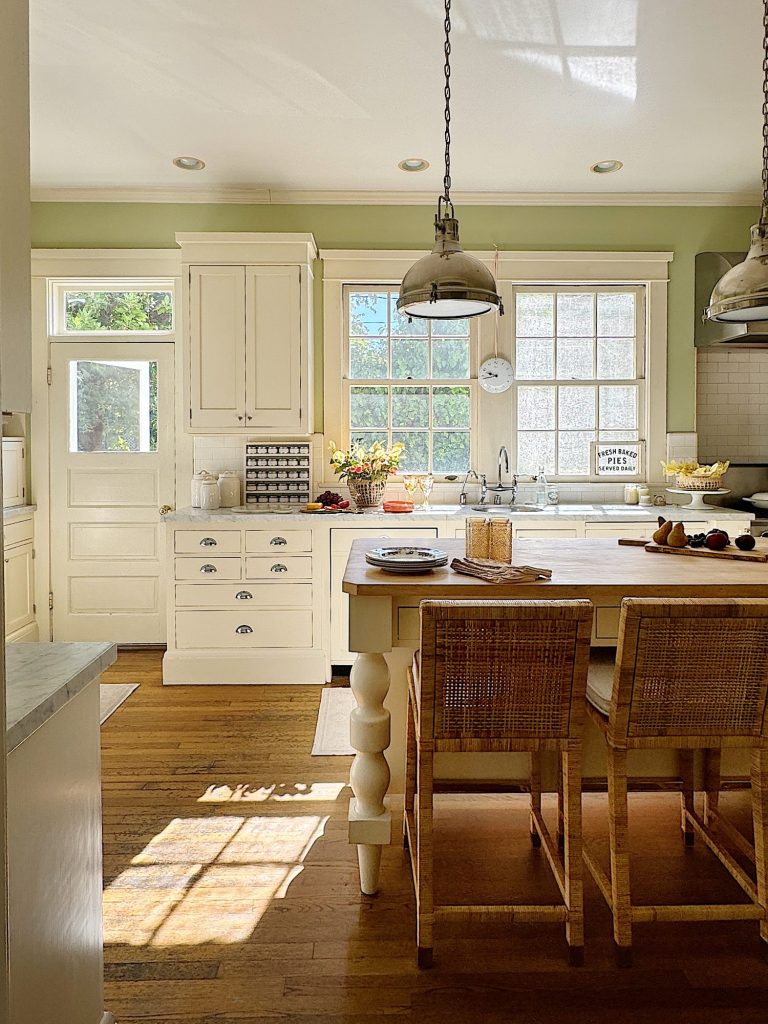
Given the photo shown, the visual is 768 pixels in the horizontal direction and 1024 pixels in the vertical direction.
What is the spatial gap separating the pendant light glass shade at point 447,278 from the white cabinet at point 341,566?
2104 millimetres

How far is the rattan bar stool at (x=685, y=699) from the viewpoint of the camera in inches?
78.2

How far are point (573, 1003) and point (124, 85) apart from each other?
411cm

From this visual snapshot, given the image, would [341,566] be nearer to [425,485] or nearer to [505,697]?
[425,485]

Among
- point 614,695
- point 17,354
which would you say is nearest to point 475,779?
point 614,695

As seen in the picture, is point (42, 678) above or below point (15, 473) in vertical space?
below

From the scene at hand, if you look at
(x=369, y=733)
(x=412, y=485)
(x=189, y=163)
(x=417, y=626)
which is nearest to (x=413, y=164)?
(x=189, y=163)

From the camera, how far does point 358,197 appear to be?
5.15m

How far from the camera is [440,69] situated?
354cm

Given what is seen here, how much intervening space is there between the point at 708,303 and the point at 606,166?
111 cm

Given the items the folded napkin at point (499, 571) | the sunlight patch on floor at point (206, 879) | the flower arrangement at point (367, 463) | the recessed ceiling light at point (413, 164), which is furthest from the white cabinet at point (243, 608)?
the recessed ceiling light at point (413, 164)

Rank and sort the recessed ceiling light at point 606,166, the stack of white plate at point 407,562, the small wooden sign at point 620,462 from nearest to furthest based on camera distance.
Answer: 1. the stack of white plate at point 407,562
2. the recessed ceiling light at point 606,166
3. the small wooden sign at point 620,462

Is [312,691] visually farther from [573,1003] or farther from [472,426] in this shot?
[573,1003]

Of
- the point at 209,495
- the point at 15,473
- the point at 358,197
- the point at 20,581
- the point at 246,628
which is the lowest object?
the point at 246,628

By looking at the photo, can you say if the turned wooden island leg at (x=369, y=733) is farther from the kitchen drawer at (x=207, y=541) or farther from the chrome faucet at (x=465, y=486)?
the chrome faucet at (x=465, y=486)
